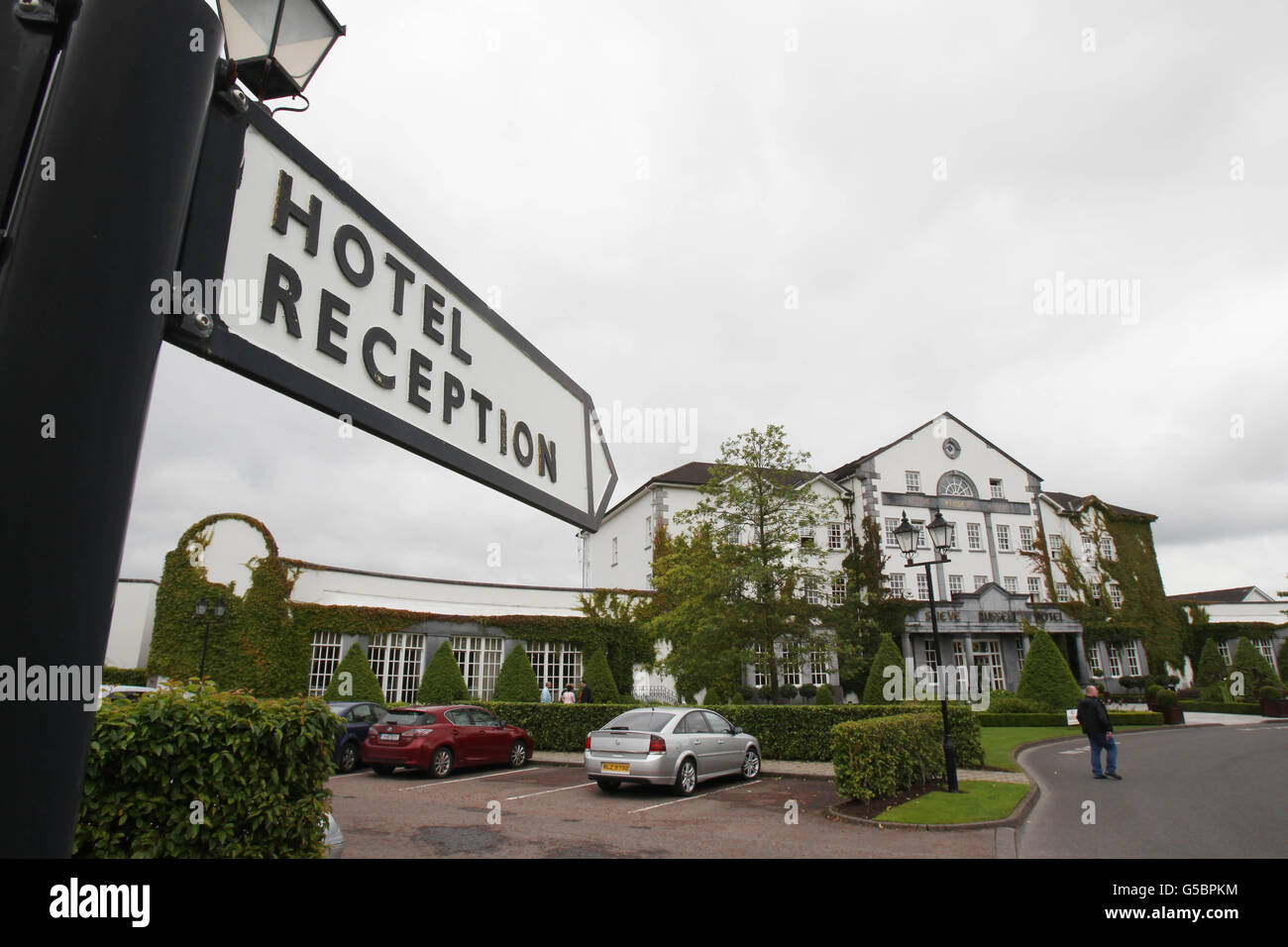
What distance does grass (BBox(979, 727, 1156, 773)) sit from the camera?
651 inches

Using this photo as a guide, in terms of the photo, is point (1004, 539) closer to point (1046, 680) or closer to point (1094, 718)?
point (1046, 680)

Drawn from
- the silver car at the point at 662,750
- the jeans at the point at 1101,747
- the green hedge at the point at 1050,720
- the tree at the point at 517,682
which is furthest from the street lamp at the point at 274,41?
the green hedge at the point at 1050,720

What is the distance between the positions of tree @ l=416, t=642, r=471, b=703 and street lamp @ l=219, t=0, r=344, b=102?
26133mm

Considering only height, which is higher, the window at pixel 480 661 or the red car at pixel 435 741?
the window at pixel 480 661

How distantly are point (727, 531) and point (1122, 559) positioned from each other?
31767mm

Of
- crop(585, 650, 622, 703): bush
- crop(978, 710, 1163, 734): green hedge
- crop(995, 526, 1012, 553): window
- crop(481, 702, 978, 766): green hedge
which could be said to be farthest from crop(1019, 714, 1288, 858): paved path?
crop(995, 526, 1012, 553): window

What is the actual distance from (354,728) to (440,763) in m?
2.80

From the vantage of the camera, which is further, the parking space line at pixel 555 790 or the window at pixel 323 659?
the window at pixel 323 659

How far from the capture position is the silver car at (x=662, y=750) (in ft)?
45.0

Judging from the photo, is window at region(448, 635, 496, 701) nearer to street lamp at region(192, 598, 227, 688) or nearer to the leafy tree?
street lamp at region(192, 598, 227, 688)

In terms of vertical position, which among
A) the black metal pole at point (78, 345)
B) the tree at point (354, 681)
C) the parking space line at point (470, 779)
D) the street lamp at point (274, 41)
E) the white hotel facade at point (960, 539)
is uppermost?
the white hotel facade at point (960, 539)

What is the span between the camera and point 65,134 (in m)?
1.09

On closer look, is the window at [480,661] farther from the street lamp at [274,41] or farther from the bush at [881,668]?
the street lamp at [274,41]

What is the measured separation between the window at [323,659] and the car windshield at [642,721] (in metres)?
14.5
